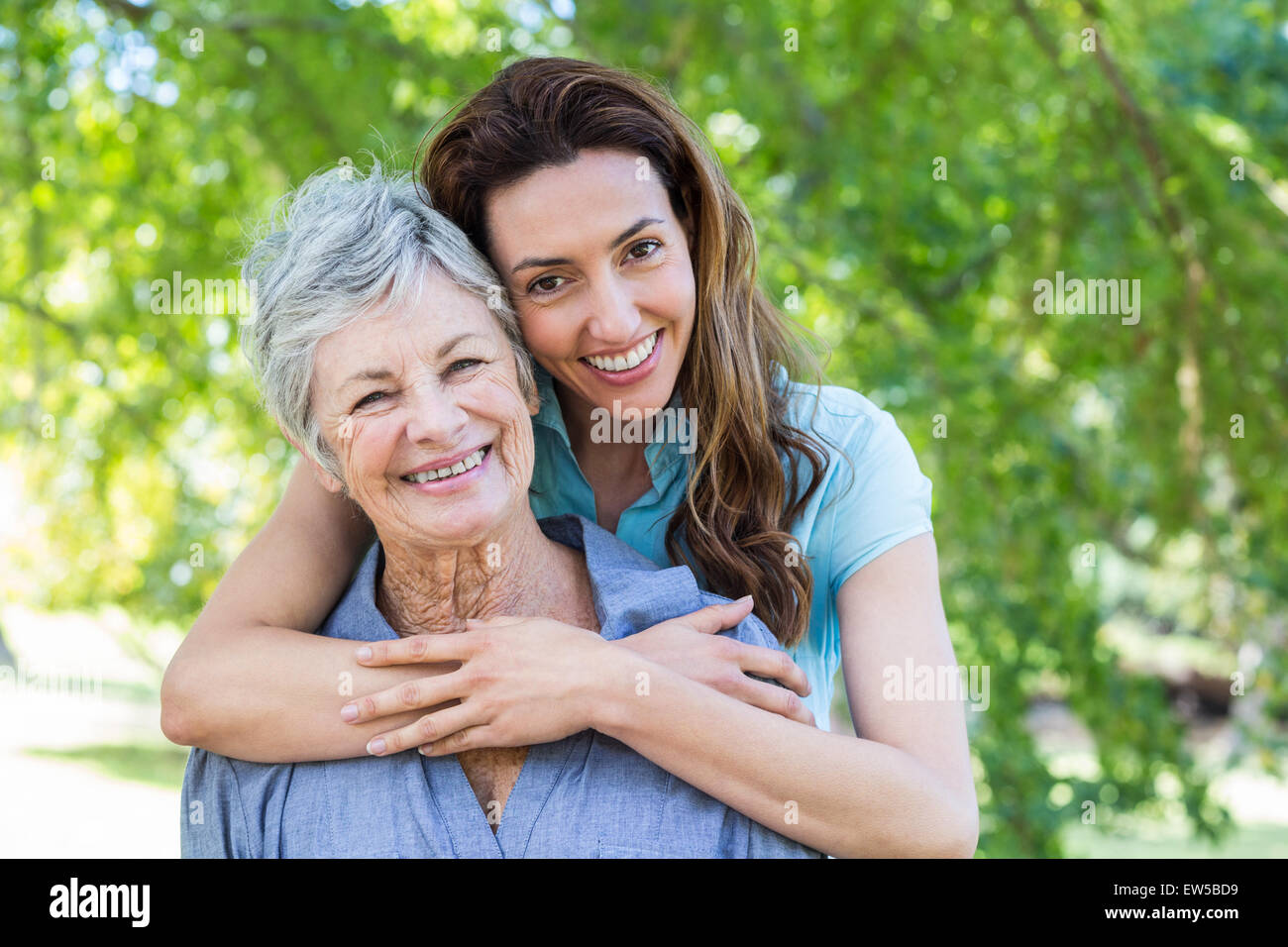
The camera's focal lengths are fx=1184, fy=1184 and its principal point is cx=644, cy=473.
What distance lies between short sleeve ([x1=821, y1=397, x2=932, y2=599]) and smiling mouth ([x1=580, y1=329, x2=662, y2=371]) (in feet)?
1.33

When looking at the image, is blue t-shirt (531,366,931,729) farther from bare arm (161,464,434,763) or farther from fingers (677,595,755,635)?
bare arm (161,464,434,763)

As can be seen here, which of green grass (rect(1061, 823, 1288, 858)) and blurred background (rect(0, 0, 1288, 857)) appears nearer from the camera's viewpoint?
blurred background (rect(0, 0, 1288, 857))

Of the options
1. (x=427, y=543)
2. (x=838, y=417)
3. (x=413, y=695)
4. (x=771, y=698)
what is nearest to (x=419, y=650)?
(x=413, y=695)

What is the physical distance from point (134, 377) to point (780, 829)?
440cm

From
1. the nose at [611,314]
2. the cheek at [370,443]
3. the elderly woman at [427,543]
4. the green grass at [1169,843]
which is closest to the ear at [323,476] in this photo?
the elderly woman at [427,543]

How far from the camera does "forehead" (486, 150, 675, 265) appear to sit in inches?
81.3

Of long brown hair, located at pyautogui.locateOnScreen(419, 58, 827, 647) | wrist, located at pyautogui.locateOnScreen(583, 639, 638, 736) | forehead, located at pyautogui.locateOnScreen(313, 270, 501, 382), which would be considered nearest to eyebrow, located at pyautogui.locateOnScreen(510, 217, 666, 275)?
long brown hair, located at pyautogui.locateOnScreen(419, 58, 827, 647)

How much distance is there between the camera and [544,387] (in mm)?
2354

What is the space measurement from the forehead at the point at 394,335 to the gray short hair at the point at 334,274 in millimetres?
14

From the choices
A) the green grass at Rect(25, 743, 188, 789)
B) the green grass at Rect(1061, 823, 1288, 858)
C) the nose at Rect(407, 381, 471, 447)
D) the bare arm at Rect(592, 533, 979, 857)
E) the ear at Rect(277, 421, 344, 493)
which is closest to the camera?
the bare arm at Rect(592, 533, 979, 857)

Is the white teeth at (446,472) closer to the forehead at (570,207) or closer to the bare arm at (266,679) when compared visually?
the bare arm at (266,679)

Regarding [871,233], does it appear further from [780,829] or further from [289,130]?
[780,829]

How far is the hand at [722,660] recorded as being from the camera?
181 cm

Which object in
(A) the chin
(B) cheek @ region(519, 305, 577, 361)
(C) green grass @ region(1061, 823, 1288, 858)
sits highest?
(B) cheek @ region(519, 305, 577, 361)
